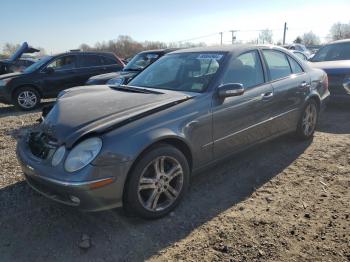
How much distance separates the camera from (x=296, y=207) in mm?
3785

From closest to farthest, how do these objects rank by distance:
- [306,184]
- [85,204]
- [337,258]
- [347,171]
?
[337,258], [85,204], [306,184], [347,171]

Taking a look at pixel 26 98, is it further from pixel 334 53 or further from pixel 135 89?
pixel 334 53

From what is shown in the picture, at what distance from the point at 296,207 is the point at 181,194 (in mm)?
1191

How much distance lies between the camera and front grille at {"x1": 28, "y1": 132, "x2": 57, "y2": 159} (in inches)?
133

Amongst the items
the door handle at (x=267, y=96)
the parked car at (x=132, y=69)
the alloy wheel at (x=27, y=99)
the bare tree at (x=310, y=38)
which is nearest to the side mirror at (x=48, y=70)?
the alloy wheel at (x=27, y=99)

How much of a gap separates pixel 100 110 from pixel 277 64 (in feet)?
9.14

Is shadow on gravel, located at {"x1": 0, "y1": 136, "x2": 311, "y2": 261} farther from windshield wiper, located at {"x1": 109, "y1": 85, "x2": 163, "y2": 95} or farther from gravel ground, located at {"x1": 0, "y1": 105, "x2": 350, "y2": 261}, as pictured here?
windshield wiper, located at {"x1": 109, "y1": 85, "x2": 163, "y2": 95}

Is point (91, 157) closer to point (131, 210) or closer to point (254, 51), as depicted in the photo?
point (131, 210)

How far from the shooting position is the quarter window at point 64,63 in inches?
422

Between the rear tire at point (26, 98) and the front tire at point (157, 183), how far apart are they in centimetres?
779

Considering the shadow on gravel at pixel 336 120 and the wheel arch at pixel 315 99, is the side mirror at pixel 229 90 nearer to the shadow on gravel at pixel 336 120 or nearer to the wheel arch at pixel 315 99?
the wheel arch at pixel 315 99

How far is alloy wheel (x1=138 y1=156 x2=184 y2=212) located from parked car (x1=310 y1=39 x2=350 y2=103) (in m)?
4.44

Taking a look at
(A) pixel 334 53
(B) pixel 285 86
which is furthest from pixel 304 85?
(A) pixel 334 53

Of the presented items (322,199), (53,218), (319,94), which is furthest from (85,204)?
(319,94)
